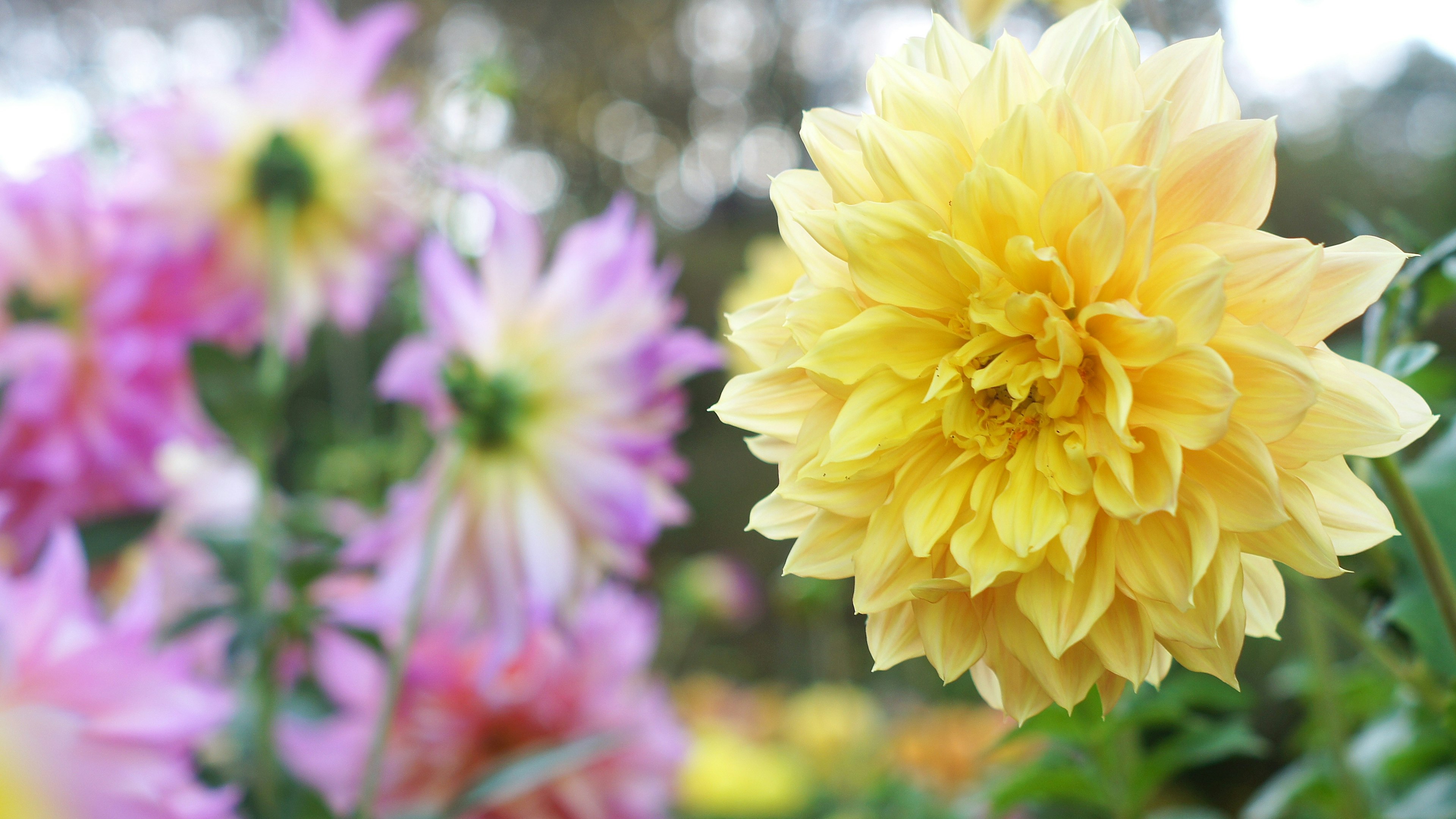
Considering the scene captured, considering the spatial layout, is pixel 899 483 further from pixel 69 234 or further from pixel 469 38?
pixel 469 38

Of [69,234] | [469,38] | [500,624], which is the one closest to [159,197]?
[69,234]

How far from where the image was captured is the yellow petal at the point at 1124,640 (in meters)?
0.25

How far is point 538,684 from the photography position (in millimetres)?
516

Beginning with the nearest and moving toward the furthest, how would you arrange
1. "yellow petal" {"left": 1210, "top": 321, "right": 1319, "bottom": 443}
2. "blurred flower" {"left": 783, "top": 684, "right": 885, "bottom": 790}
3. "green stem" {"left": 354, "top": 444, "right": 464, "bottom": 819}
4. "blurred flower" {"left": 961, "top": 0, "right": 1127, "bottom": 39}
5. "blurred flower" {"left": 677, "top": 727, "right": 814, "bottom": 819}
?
"yellow petal" {"left": 1210, "top": 321, "right": 1319, "bottom": 443}, "green stem" {"left": 354, "top": 444, "right": 464, "bottom": 819}, "blurred flower" {"left": 961, "top": 0, "right": 1127, "bottom": 39}, "blurred flower" {"left": 677, "top": 727, "right": 814, "bottom": 819}, "blurred flower" {"left": 783, "top": 684, "right": 885, "bottom": 790}

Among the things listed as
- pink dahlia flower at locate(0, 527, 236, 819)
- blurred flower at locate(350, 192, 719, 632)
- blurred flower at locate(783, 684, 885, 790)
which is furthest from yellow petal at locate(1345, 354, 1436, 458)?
blurred flower at locate(783, 684, 885, 790)

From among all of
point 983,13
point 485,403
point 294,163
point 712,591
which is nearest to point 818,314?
point 485,403

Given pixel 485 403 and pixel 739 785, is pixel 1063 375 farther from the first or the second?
pixel 739 785

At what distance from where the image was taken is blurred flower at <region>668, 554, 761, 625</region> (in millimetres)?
1167

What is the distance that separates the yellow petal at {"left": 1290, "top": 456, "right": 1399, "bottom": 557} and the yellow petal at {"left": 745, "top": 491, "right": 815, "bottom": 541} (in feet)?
0.44

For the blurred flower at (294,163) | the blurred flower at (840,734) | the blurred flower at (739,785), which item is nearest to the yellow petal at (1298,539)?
the blurred flower at (294,163)

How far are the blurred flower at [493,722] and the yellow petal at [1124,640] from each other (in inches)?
11.0

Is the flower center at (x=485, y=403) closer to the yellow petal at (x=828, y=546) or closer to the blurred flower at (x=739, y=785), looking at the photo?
the yellow petal at (x=828, y=546)

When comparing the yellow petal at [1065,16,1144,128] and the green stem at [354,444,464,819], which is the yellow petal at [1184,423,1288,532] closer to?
the yellow petal at [1065,16,1144,128]

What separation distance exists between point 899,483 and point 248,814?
1.50ft
